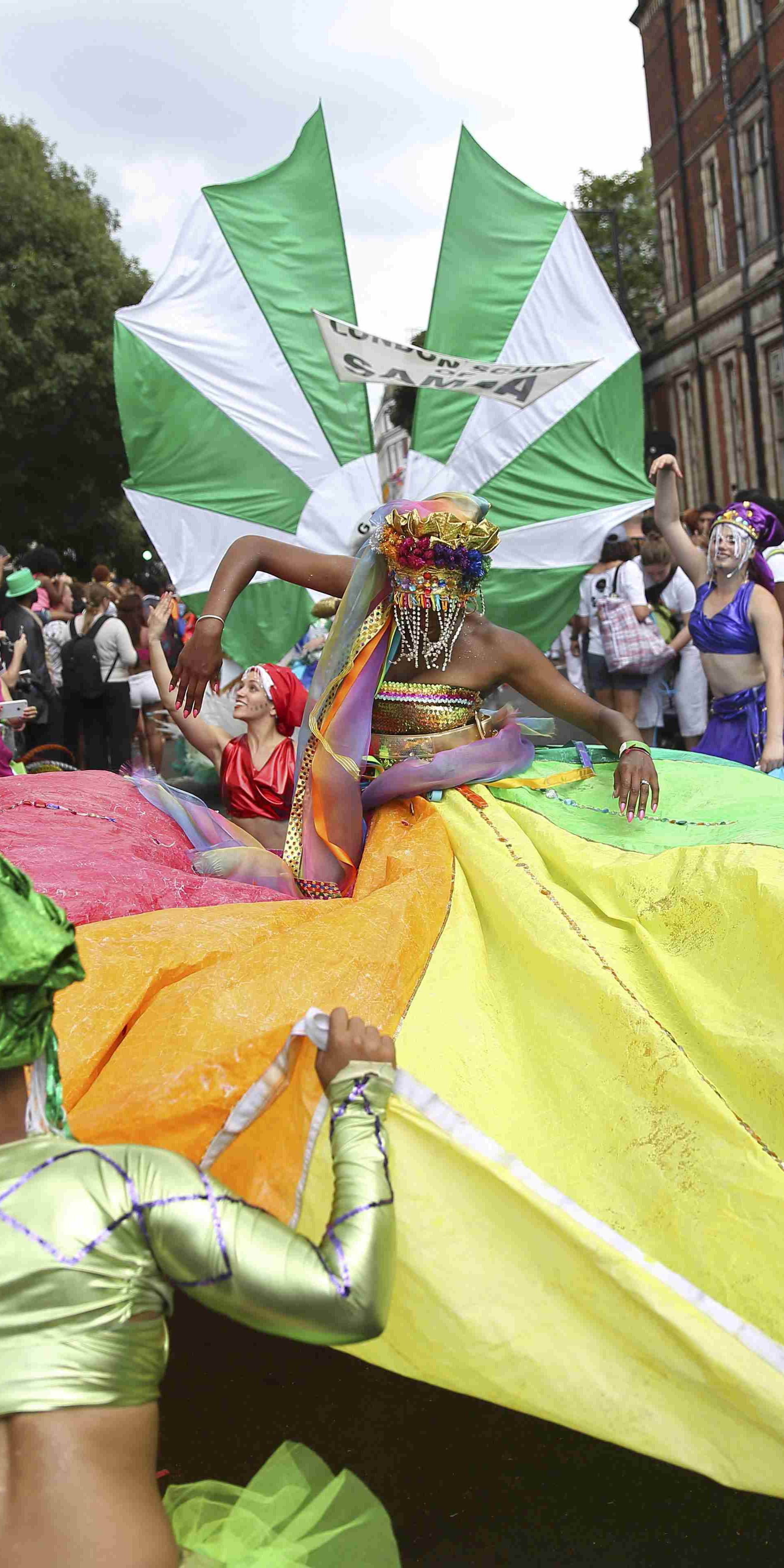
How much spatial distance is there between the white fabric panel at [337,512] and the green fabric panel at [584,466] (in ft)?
2.60

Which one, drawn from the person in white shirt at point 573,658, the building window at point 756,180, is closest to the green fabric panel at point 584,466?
the person in white shirt at point 573,658

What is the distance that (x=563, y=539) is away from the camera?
7.80 meters

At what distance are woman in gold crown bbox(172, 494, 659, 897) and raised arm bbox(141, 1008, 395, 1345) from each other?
81.5 inches

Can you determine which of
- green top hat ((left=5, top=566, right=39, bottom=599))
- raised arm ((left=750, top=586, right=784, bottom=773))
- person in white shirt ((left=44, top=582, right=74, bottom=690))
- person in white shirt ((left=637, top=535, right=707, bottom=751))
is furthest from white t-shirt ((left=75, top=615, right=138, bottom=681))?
raised arm ((left=750, top=586, right=784, bottom=773))

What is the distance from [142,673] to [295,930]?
8282 mm

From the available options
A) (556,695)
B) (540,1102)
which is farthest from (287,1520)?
(556,695)

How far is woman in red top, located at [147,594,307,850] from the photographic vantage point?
4.89 meters

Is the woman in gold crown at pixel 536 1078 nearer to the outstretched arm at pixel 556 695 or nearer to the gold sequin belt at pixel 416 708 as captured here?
the outstretched arm at pixel 556 695

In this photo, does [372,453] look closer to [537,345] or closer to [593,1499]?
Answer: [537,345]

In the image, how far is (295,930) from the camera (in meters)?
2.74

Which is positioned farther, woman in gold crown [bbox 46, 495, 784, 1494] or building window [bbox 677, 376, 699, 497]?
building window [bbox 677, 376, 699, 497]

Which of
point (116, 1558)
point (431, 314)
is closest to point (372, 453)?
point (431, 314)

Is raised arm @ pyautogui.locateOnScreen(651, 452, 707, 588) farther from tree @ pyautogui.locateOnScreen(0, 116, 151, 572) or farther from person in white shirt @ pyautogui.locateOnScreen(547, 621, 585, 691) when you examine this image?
tree @ pyautogui.locateOnScreen(0, 116, 151, 572)

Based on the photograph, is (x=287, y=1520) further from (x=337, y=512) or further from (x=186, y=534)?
(x=337, y=512)
